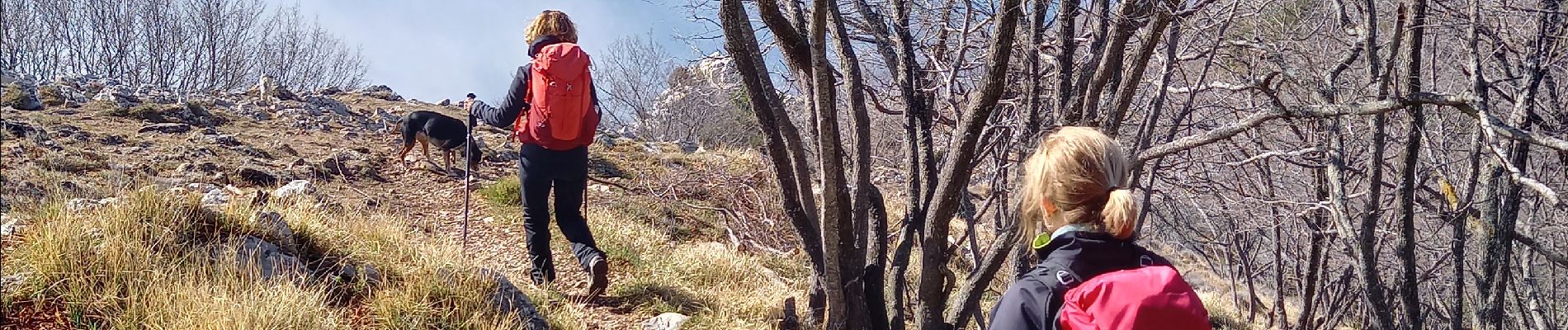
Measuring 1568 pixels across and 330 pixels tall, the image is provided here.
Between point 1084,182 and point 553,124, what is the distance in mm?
2412

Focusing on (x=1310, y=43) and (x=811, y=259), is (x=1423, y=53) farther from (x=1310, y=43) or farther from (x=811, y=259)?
(x=811, y=259)

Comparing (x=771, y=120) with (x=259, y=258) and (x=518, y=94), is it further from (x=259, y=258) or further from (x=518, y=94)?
(x=259, y=258)

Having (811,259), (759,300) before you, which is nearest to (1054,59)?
(811,259)

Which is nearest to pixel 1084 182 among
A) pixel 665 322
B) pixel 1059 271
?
pixel 1059 271

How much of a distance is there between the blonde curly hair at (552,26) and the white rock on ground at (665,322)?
4.25ft

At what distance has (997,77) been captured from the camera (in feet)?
9.86

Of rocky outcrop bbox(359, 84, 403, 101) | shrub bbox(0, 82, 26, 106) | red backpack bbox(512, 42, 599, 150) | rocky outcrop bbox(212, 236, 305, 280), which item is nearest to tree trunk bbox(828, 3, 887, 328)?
red backpack bbox(512, 42, 599, 150)

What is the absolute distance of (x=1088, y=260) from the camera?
1931 millimetres

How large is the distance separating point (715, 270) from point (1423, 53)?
4822mm

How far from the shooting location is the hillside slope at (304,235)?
2.94 m

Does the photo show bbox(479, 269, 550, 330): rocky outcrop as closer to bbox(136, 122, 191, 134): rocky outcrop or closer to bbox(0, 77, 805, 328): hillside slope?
bbox(0, 77, 805, 328): hillside slope

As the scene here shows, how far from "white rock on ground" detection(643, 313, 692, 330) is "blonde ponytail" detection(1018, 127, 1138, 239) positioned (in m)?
2.29

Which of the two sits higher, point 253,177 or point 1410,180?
point 1410,180

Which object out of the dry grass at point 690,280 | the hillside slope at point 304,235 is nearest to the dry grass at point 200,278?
the hillside slope at point 304,235
